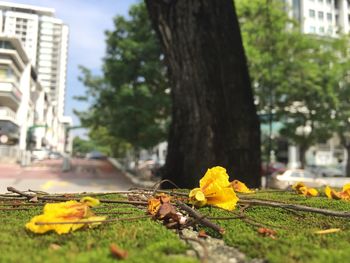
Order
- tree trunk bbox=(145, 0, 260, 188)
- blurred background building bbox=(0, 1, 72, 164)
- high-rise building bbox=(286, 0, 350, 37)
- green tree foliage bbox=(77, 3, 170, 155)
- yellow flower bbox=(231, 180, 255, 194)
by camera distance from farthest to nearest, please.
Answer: high-rise building bbox=(286, 0, 350, 37)
green tree foliage bbox=(77, 3, 170, 155)
blurred background building bbox=(0, 1, 72, 164)
tree trunk bbox=(145, 0, 260, 188)
yellow flower bbox=(231, 180, 255, 194)

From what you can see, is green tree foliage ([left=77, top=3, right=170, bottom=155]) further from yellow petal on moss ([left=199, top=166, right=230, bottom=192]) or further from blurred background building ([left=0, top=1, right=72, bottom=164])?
yellow petal on moss ([left=199, top=166, right=230, bottom=192])

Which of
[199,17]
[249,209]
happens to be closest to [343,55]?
[199,17]

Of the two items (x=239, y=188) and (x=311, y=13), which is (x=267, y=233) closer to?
(x=239, y=188)

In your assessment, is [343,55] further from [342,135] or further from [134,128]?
[134,128]

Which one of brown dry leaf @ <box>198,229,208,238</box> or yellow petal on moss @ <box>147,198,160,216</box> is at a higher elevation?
yellow petal on moss @ <box>147,198,160,216</box>

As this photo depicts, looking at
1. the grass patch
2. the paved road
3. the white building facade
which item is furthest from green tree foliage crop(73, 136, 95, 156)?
the grass patch
